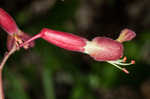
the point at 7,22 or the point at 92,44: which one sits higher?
the point at 7,22

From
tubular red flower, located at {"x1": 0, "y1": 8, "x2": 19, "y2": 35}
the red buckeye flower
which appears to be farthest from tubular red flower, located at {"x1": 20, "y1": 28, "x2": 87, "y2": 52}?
tubular red flower, located at {"x1": 0, "y1": 8, "x2": 19, "y2": 35}

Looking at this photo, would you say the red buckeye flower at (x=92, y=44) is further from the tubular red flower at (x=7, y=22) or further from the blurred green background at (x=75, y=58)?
the blurred green background at (x=75, y=58)

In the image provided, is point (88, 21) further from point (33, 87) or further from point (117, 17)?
point (33, 87)

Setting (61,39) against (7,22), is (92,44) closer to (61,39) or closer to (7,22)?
(61,39)

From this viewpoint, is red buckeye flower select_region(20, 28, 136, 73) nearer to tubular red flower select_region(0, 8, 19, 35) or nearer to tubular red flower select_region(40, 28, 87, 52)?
tubular red flower select_region(40, 28, 87, 52)

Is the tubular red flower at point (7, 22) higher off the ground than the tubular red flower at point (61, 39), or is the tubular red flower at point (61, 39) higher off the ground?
the tubular red flower at point (7, 22)

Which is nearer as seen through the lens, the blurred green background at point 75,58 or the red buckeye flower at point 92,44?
the red buckeye flower at point 92,44

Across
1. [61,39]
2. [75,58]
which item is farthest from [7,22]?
[75,58]

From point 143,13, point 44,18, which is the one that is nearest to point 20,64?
point 44,18

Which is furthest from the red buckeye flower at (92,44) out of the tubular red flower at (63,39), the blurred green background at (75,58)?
the blurred green background at (75,58)
